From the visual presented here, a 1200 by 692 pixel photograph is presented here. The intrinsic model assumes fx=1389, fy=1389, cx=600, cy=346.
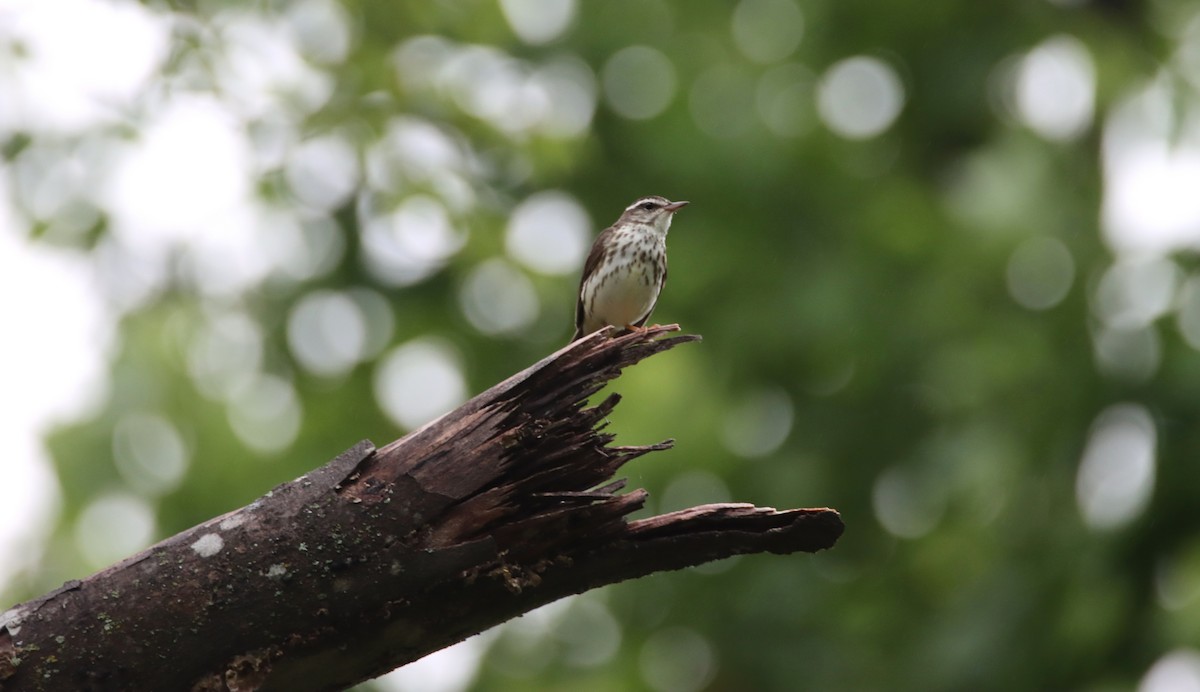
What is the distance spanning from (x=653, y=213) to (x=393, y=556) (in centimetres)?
391

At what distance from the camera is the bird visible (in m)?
6.75

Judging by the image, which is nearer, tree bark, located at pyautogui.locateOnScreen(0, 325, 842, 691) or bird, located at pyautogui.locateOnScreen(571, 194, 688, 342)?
tree bark, located at pyautogui.locateOnScreen(0, 325, 842, 691)

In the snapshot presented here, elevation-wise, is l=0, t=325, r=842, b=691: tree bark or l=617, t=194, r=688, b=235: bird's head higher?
l=617, t=194, r=688, b=235: bird's head

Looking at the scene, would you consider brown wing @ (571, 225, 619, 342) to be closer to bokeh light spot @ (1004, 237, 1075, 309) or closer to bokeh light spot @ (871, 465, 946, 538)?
bokeh light spot @ (1004, 237, 1075, 309)

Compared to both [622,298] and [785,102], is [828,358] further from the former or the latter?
[622,298]

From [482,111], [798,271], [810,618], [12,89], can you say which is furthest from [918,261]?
[12,89]

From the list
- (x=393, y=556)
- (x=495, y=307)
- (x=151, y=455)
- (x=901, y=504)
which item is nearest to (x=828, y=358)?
(x=901, y=504)

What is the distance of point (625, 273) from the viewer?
6.74 meters

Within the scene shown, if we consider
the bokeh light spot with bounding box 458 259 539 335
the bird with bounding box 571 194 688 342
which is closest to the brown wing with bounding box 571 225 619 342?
the bird with bounding box 571 194 688 342

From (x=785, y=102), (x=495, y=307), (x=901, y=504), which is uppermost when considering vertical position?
(x=785, y=102)

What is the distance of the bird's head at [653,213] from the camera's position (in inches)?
277

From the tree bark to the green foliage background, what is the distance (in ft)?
13.7

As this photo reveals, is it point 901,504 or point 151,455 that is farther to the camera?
point 901,504

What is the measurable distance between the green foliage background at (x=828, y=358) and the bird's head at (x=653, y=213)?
114 centimetres
